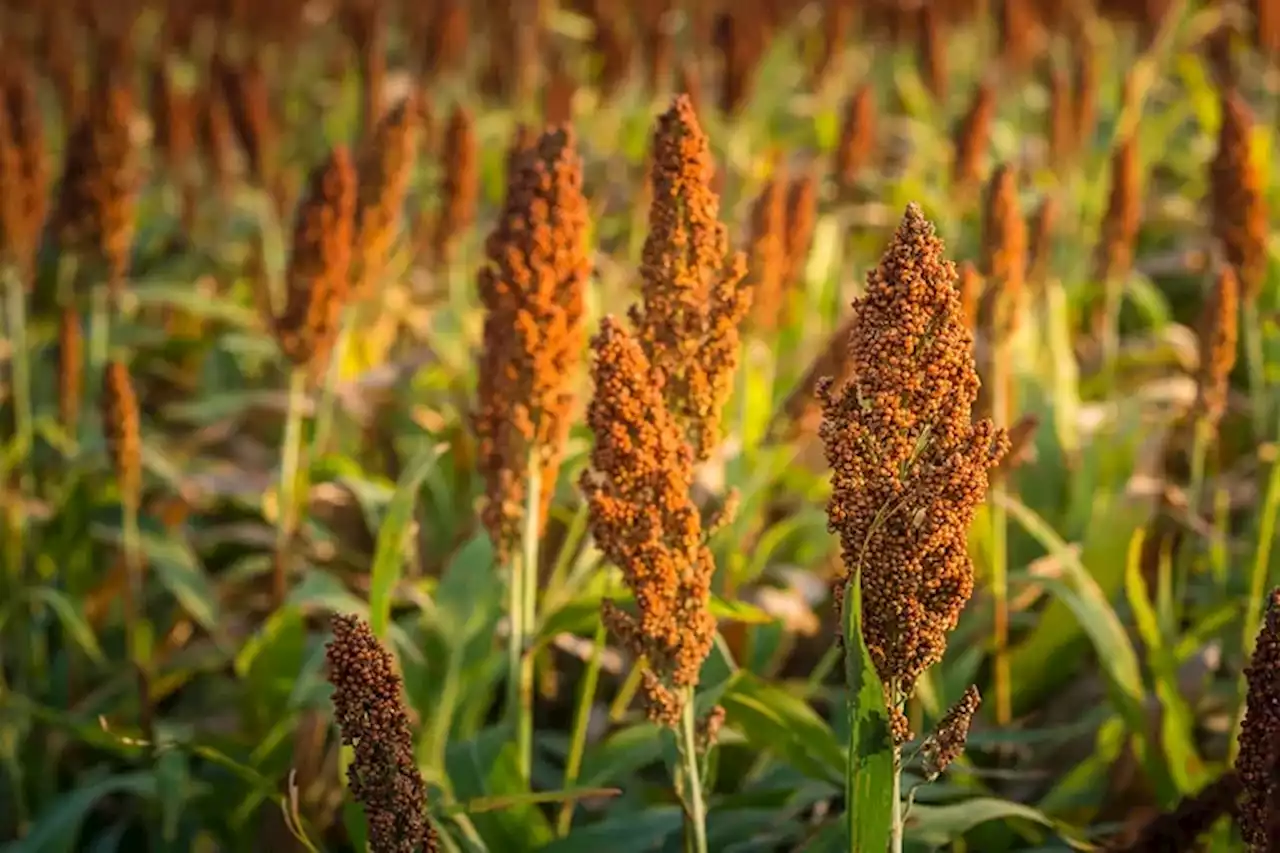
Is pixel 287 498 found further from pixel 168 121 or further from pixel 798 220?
pixel 168 121

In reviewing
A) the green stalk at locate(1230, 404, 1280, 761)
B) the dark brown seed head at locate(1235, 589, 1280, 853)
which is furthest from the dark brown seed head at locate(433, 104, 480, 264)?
the dark brown seed head at locate(1235, 589, 1280, 853)

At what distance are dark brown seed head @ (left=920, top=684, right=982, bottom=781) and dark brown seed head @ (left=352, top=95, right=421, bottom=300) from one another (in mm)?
2261

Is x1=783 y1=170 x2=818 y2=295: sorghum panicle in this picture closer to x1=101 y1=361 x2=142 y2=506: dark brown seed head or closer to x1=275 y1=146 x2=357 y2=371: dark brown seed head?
x1=275 y1=146 x2=357 y2=371: dark brown seed head

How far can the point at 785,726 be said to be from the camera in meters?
2.80

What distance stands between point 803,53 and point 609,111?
2.12 meters

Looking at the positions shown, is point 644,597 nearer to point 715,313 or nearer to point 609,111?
point 715,313

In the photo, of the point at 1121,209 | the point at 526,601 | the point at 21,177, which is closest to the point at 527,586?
the point at 526,601

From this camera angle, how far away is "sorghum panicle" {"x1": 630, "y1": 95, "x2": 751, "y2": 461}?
2.27 meters

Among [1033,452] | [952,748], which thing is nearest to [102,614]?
[1033,452]

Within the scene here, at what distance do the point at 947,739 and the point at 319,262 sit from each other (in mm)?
2049

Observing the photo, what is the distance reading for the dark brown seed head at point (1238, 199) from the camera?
11.9 feet

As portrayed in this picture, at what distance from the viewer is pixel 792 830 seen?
2.88 metres

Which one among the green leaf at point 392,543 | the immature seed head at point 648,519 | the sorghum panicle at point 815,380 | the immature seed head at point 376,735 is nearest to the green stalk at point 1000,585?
the sorghum panicle at point 815,380

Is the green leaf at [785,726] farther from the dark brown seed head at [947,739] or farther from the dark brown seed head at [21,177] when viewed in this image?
the dark brown seed head at [21,177]
